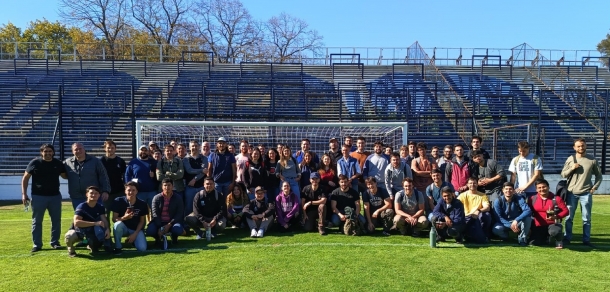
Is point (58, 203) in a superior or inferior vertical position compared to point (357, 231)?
superior

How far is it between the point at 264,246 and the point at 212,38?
39.6 metres

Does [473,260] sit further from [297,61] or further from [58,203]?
[297,61]

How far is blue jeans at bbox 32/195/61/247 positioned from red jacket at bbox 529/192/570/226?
24.8ft

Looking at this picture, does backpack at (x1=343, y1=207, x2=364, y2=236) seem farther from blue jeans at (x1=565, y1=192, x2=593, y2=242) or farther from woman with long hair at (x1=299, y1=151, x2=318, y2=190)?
blue jeans at (x1=565, y1=192, x2=593, y2=242)

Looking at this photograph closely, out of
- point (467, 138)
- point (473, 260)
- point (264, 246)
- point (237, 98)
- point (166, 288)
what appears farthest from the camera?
point (237, 98)

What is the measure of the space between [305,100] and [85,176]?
12.9 meters

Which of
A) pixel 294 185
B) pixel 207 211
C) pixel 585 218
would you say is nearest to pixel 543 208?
pixel 585 218

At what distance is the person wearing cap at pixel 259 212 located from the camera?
8.05m

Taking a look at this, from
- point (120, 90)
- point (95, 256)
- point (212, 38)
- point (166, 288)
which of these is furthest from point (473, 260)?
point (212, 38)

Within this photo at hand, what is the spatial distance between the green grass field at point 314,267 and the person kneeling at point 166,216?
0.89 ft

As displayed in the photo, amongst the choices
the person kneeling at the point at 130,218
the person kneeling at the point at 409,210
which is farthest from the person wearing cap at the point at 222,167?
the person kneeling at the point at 409,210

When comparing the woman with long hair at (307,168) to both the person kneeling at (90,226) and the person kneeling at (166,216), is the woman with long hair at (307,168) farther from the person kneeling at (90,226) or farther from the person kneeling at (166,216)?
the person kneeling at (90,226)

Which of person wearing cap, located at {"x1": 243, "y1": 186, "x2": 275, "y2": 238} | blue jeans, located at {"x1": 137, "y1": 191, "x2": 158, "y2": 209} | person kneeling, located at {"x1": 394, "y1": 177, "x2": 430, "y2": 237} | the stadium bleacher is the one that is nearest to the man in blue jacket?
person kneeling, located at {"x1": 394, "y1": 177, "x2": 430, "y2": 237}

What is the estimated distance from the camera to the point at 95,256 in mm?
6555
